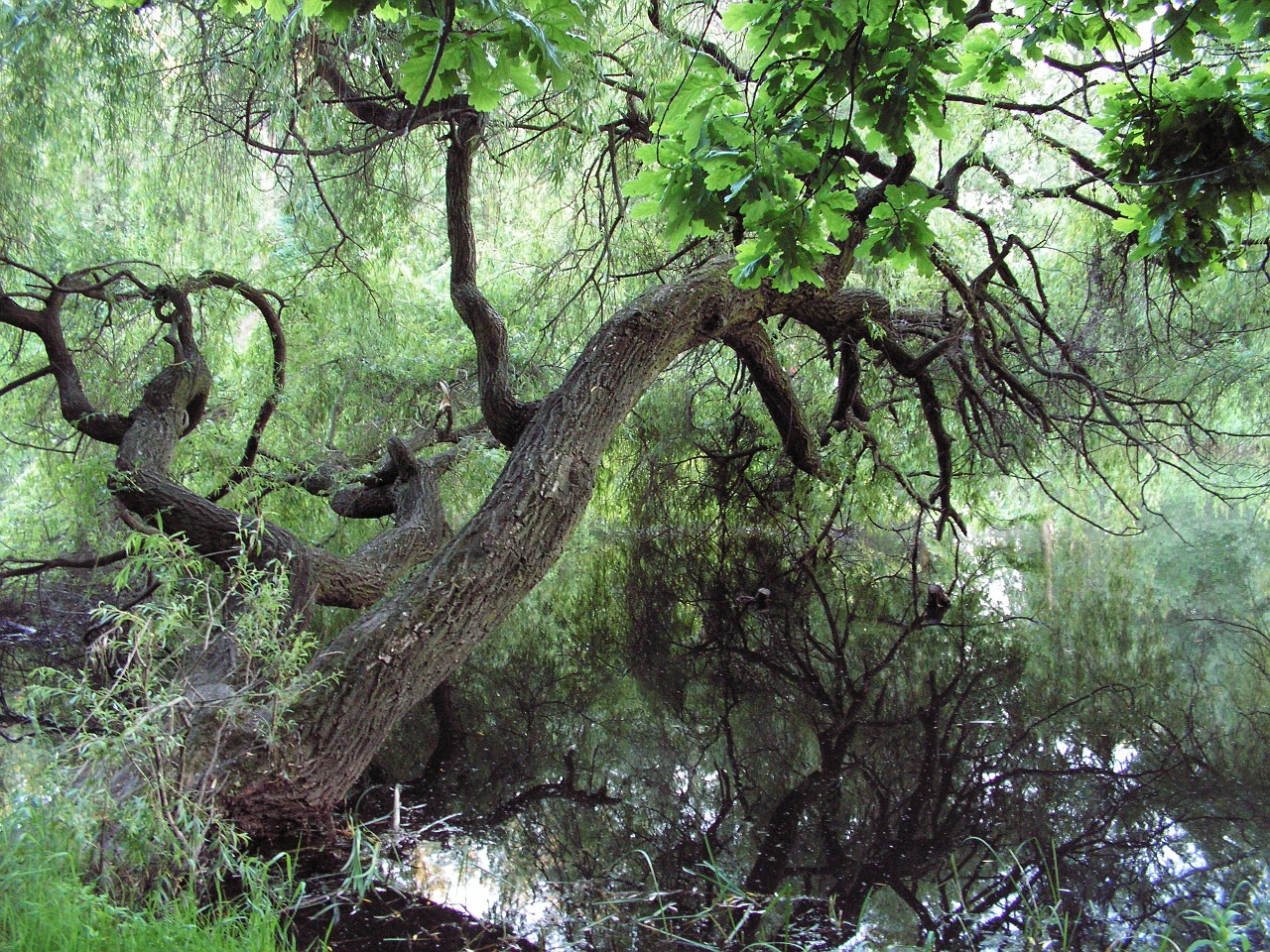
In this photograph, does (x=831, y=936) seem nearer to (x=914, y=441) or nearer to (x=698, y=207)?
(x=698, y=207)

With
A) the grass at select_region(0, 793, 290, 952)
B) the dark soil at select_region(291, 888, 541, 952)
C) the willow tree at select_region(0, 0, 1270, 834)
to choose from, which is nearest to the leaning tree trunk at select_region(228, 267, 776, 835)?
the willow tree at select_region(0, 0, 1270, 834)

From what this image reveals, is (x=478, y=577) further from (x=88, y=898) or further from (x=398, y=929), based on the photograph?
(x=88, y=898)

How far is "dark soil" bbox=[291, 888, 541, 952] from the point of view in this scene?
1.84 m

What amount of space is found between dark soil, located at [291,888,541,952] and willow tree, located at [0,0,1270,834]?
35 cm

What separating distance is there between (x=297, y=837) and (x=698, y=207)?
172 centimetres

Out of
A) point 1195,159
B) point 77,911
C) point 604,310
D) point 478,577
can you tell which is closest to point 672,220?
point 1195,159

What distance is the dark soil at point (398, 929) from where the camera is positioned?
6.04 feet

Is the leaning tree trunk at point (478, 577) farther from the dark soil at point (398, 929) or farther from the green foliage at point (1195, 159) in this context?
the green foliage at point (1195, 159)

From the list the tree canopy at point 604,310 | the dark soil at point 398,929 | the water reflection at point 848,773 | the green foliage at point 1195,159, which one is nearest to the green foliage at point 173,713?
the tree canopy at point 604,310

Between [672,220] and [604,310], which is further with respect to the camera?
[604,310]

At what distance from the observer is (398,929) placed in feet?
6.25

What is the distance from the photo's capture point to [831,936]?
195 cm

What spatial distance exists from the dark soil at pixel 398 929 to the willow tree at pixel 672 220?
0.35m

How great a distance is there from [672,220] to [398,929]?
1504 mm
